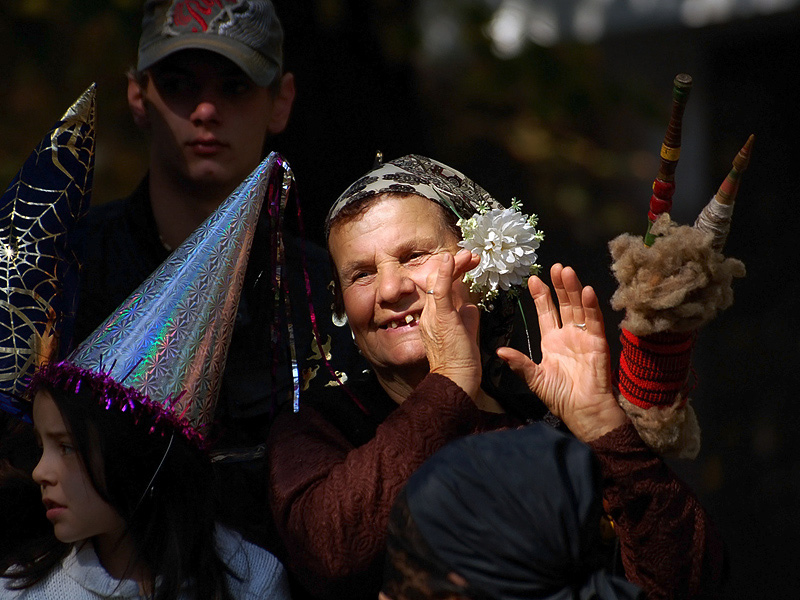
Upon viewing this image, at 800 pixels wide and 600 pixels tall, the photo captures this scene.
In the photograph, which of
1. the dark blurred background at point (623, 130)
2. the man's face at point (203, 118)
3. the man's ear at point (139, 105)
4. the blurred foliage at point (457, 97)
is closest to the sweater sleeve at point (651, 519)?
the man's face at point (203, 118)

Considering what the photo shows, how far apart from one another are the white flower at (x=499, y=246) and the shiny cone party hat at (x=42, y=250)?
103 cm

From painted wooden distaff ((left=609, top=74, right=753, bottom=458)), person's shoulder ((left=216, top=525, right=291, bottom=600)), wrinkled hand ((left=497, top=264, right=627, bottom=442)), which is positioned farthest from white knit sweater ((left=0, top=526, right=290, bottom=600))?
painted wooden distaff ((left=609, top=74, right=753, bottom=458))

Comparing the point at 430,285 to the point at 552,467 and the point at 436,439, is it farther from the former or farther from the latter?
the point at 552,467

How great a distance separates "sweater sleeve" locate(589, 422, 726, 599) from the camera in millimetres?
2336

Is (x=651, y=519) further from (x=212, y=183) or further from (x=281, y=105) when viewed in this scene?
(x=281, y=105)

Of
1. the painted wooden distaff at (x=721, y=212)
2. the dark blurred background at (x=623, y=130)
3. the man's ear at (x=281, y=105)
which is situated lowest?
the dark blurred background at (x=623, y=130)

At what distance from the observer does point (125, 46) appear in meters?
5.34

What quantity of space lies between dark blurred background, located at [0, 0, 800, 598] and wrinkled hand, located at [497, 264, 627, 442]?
102 inches

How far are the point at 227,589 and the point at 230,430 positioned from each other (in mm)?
518

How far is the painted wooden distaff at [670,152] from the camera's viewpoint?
223cm

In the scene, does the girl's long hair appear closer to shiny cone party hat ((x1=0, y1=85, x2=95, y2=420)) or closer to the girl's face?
the girl's face

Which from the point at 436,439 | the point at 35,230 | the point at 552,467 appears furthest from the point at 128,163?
the point at 552,467

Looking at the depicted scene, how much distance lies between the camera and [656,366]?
2383 mm

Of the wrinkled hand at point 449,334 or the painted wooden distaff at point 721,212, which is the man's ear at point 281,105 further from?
the painted wooden distaff at point 721,212
